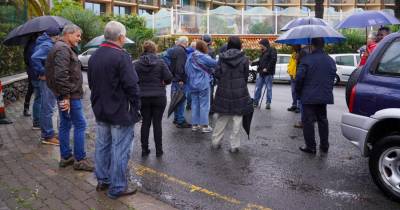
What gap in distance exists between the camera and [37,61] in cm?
671

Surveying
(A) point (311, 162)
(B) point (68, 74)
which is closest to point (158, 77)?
(B) point (68, 74)

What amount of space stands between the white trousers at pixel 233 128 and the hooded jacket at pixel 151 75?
3.53ft

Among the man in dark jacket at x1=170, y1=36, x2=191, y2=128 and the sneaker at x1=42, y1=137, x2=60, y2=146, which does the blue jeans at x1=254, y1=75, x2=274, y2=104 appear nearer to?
the man in dark jacket at x1=170, y1=36, x2=191, y2=128

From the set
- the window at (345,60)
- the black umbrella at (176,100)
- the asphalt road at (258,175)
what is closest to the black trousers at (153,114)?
the asphalt road at (258,175)

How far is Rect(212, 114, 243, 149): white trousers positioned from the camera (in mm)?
6988

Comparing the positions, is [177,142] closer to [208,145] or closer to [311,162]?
[208,145]

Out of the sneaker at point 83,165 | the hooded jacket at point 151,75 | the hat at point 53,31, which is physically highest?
the hat at point 53,31

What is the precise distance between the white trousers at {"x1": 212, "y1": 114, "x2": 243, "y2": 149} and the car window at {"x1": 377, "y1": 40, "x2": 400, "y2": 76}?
7.71ft

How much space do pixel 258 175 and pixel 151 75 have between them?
2.10m

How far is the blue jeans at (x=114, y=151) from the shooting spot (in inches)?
190

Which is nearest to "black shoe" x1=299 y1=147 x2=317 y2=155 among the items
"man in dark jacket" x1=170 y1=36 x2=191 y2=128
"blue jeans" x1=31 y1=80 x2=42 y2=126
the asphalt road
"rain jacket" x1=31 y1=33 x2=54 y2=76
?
the asphalt road

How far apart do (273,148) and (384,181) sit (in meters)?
2.47

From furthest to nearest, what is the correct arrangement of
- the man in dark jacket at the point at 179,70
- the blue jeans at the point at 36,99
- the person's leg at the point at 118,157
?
1. the man in dark jacket at the point at 179,70
2. the blue jeans at the point at 36,99
3. the person's leg at the point at 118,157

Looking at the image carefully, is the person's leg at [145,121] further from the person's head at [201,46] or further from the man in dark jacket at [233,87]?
the person's head at [201,46]
